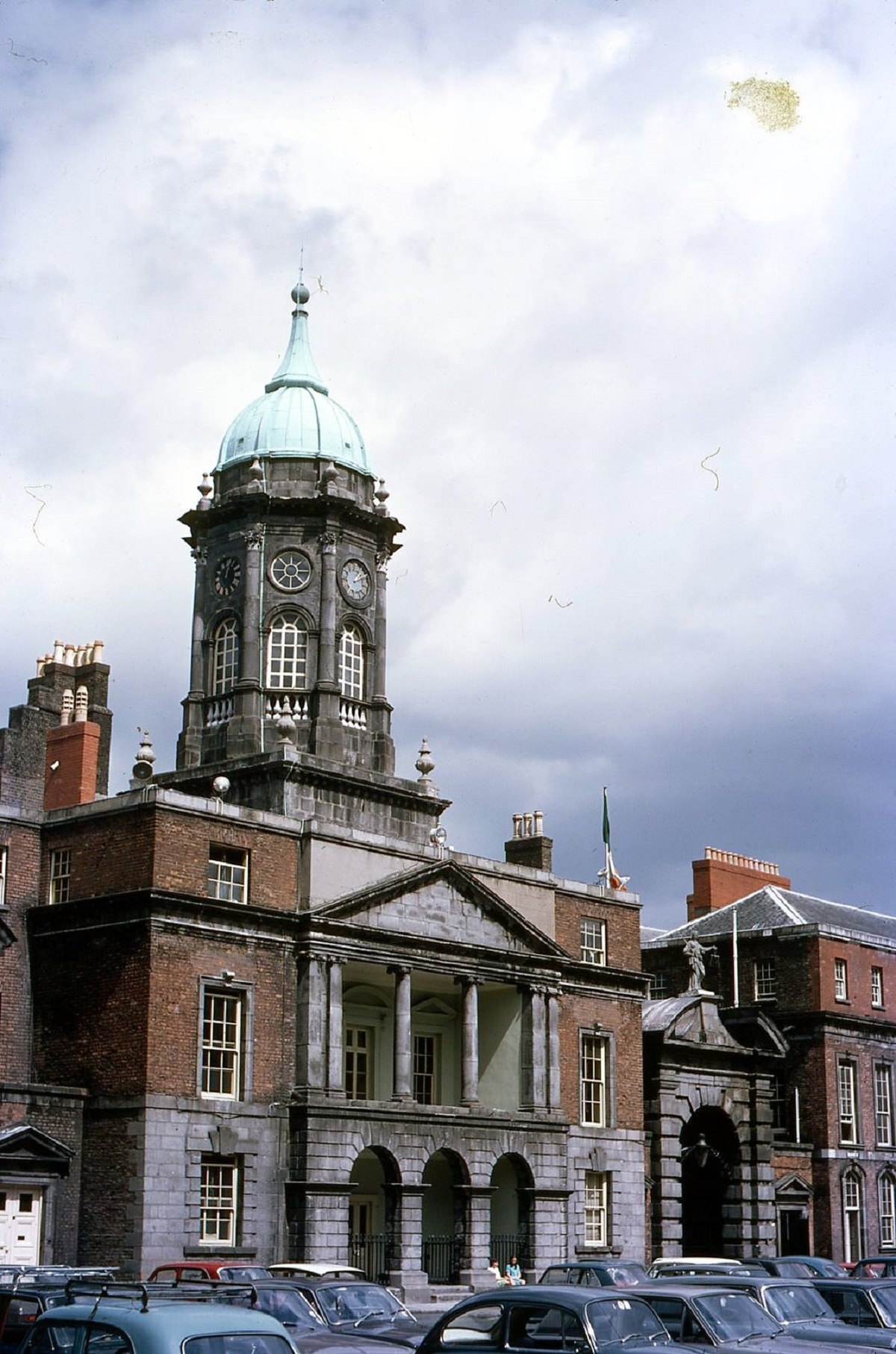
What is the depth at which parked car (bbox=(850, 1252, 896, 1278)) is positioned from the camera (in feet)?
111

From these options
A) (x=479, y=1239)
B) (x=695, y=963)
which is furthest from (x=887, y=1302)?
(x=695, y=963)

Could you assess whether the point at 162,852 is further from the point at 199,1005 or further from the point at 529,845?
the point at 529,845

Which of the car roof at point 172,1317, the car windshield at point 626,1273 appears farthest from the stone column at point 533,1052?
the car roof at point 172,1317

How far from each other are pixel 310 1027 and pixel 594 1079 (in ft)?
39.6

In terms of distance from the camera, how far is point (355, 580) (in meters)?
51.2

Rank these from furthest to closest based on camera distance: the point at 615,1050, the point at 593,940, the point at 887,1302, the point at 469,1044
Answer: the point at 593,940 < the point at 615,1050 < the point at 469,1044 < the point at 887,1302

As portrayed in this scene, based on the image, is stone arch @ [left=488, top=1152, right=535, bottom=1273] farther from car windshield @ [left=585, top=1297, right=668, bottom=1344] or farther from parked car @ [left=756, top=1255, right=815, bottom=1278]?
car windshield @ [left=585, top=1297, right=668, bottom=1344]

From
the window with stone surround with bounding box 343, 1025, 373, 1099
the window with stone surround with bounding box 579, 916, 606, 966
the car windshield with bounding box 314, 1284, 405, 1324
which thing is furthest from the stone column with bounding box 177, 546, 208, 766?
the car windshield with bounding box 314, 1284, 405, 1324

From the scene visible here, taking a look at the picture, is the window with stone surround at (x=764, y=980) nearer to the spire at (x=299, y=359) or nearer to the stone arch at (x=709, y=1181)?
the stone arch at (x=709, y=1181)

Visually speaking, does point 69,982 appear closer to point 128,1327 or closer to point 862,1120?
point 128,1327

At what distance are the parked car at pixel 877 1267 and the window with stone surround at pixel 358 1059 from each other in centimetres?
1547

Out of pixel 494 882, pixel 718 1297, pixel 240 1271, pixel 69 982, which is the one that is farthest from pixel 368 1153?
pixel 718 1297

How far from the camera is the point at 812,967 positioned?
6166 cm

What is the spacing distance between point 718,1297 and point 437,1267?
87.8 feet
